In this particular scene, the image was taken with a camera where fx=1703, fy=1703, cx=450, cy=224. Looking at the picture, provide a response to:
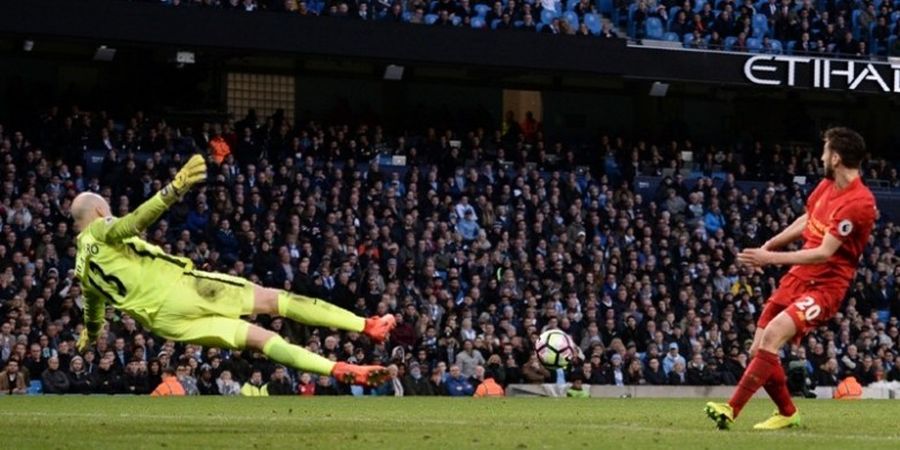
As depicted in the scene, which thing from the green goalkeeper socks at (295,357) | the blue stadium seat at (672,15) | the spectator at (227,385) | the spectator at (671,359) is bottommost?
the spectator at (227,385)

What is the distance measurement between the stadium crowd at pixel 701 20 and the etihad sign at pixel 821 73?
31cm

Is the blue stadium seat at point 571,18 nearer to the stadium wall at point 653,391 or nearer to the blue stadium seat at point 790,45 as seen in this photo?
the blue stadium seat at point 790,45

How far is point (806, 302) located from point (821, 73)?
82.8ft

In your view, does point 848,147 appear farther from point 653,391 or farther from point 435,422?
point 653,391

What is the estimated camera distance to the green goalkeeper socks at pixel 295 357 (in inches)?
478

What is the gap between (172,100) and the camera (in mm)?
34375

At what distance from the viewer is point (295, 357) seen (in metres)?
12.3

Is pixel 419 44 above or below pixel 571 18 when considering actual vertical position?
below

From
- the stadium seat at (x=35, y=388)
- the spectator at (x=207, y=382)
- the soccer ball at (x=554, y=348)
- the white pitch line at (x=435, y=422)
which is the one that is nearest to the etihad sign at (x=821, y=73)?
the soccer ball at (x=554, y=348)

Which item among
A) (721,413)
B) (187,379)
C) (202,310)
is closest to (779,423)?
(721,413)

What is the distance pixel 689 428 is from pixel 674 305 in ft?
61.1

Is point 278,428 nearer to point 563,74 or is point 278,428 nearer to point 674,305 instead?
point 674,305

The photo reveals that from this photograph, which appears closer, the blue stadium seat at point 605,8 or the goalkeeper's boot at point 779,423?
the goalkeeper's boot at point 779,423

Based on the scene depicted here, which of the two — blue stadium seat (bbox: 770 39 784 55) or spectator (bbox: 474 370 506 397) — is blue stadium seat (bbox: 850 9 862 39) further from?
spectator (bbox: 474 370 506 397)
